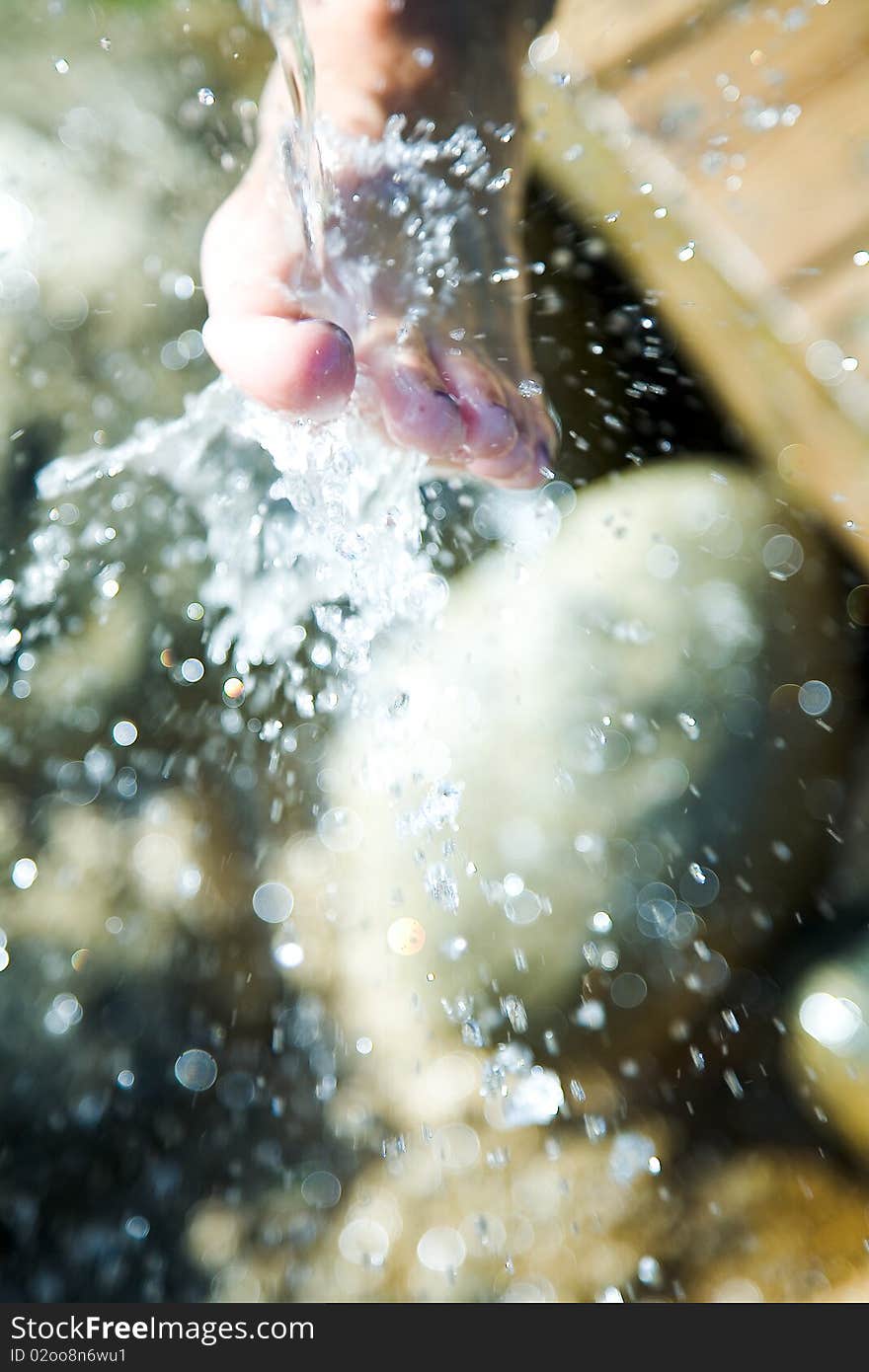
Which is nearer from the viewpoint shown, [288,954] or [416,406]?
[416,406]

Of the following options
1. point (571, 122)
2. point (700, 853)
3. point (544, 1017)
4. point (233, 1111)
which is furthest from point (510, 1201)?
point (571, 122)

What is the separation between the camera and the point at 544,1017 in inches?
73.2

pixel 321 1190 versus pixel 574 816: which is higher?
pixel 574 816

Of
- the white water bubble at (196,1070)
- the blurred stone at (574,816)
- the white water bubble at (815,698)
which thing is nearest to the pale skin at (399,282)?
the blurred stone at (574,816)

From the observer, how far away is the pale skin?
4.57 feet

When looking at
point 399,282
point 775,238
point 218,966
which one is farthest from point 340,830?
point 775,238

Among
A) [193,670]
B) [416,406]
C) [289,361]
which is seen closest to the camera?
[289,361]

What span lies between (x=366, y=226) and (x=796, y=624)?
991 mm

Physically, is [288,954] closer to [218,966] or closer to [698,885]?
[218,966]

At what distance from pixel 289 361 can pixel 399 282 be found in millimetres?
405

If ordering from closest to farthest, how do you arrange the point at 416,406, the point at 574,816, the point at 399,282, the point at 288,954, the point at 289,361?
1. the point at 289,361
2. the point at 416,406
3. the point at 399,282
4. the point at 574,816
5. the point at 288,954

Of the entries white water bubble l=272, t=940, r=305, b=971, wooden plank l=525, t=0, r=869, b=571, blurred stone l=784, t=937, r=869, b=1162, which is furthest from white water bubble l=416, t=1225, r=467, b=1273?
wooden plank l=525, t=0, r=869, b=571

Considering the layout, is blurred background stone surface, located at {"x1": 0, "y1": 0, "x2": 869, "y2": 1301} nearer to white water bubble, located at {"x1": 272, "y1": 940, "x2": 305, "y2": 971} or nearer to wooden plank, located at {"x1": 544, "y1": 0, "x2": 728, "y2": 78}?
white water bubble, located at {"x1": 272, "y1": 940, "x2": 305, "y2": 971}

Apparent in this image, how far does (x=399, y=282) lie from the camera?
1661mm
